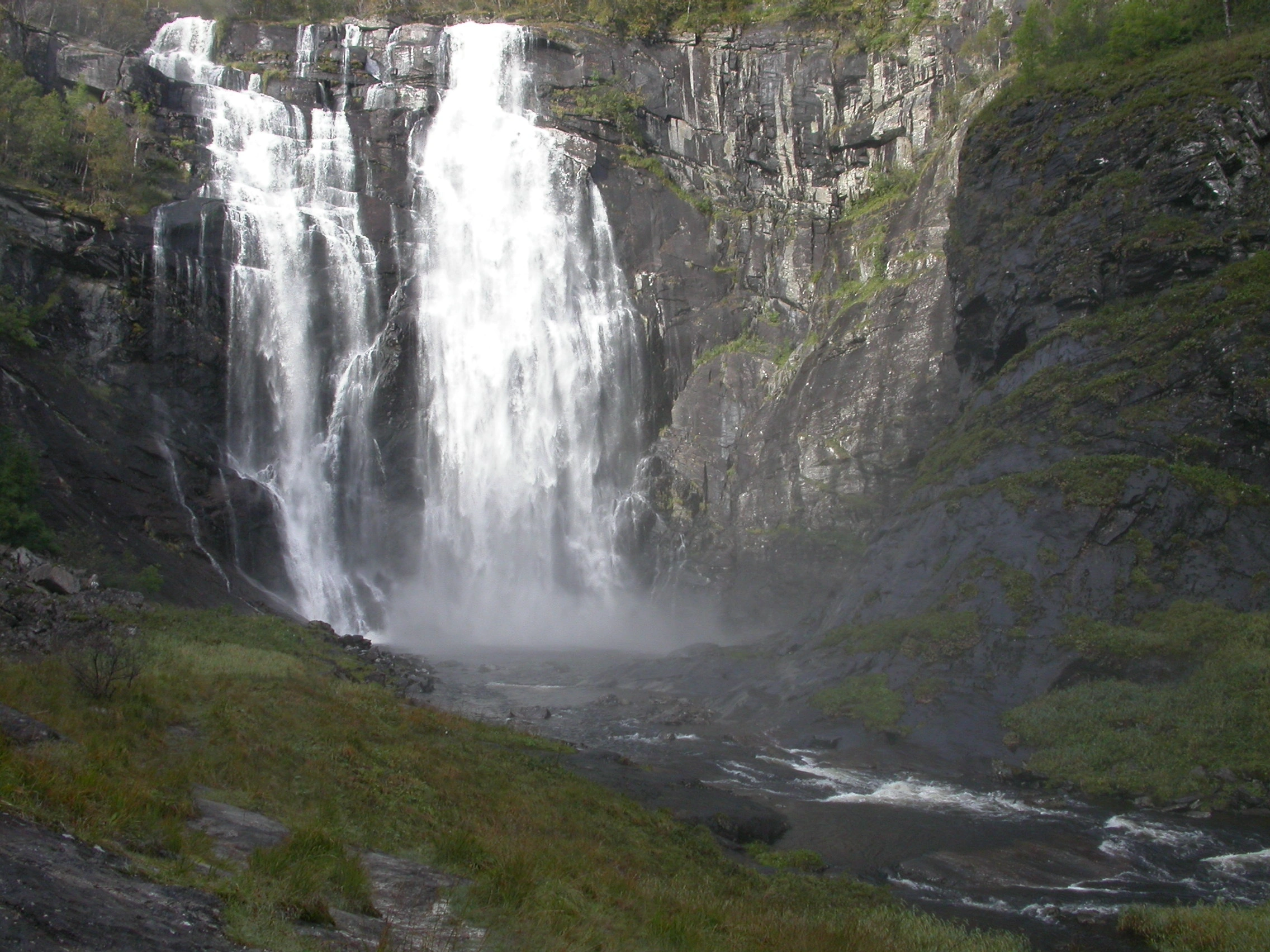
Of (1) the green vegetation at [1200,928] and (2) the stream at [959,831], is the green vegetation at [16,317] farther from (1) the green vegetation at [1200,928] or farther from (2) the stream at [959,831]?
(1) the green vegetation at [1200,928]

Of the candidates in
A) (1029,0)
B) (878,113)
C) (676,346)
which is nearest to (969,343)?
(676,346)

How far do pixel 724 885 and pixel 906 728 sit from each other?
37.8 ft

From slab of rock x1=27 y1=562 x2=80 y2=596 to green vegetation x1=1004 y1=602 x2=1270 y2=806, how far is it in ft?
66.9

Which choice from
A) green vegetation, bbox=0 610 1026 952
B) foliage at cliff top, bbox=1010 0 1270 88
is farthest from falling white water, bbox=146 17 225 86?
green vegetation, bbox=0 610 1026 952

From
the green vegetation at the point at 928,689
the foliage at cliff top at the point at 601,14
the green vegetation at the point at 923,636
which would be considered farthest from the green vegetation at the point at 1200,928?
the foliage at cliff top at the point at 601,14

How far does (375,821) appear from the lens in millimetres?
9352

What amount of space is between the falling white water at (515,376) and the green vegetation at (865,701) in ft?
68.6

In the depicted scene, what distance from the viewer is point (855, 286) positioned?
42.5m

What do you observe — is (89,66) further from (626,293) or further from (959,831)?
(959,831)

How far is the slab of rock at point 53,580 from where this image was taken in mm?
17531

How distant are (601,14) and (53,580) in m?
48.9

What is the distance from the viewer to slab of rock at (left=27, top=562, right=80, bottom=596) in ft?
57.5

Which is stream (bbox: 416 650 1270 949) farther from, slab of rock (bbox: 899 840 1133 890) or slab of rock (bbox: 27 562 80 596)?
slab of rock (bbox: 27 562 80 596)

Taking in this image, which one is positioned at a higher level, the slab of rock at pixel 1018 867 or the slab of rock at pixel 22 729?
the slab of rock at pixel 22 729
